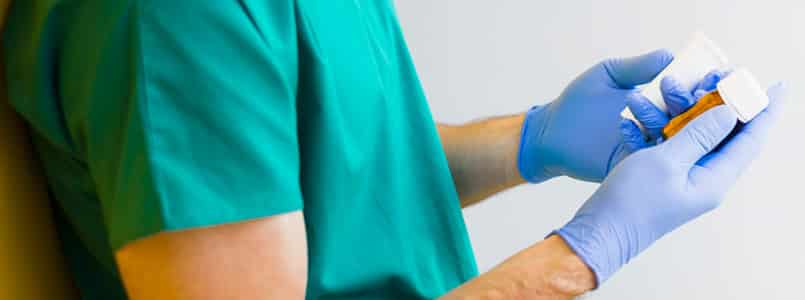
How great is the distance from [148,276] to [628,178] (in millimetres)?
460

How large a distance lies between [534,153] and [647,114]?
0.66ft

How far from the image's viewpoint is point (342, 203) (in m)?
0.77

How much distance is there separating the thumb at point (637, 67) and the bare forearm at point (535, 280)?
0.28 m

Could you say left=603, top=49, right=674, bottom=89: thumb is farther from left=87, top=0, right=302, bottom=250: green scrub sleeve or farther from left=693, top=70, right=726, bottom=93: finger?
left=87, top=0, right=302, bottom=250: green scrub sleeve

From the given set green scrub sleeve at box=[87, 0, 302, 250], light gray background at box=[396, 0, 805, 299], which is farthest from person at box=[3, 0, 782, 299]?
light gray background at box=[396, 0, 805, 299]

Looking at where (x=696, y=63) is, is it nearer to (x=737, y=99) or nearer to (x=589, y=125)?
(x=737, y=99)

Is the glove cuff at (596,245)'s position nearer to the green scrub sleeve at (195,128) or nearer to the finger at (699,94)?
the finger at (699,94)

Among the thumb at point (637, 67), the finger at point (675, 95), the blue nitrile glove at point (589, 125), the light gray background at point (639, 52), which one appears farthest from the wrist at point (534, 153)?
the light gray background at point (639, 52)

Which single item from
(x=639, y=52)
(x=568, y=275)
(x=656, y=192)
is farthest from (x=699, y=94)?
(x=639, y=52)

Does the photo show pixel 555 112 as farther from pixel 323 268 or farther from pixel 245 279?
pixel 245 279

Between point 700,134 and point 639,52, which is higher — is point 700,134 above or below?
above

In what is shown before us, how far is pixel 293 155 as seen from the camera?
2.11 feet

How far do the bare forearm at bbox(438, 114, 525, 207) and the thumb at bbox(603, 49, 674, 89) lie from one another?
0.47ft

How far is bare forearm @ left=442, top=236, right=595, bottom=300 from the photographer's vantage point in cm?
77
